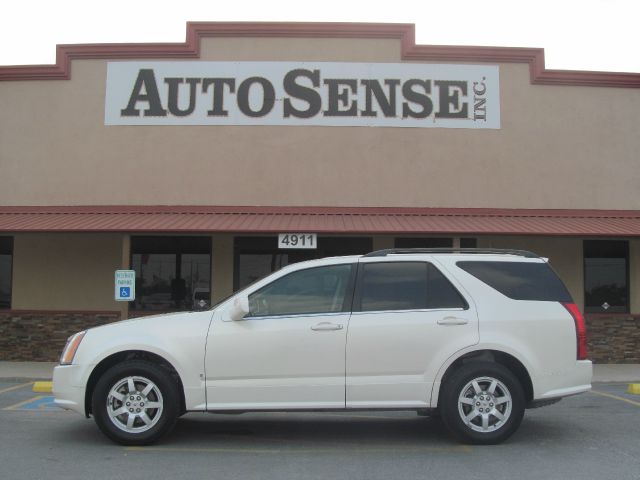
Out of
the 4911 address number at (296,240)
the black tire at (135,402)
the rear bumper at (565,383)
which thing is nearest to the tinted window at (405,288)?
the rear bumper at (565,383)

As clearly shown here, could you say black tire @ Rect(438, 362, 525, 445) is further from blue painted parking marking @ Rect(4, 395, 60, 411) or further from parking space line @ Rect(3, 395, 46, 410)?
parking space line @ Rect(3, 395, 46, 410)

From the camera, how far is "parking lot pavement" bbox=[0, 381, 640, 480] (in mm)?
5422

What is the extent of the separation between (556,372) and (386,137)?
9.37 meters

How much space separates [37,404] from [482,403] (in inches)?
240

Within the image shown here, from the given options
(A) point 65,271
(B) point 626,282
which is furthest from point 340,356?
(B) point 626,282

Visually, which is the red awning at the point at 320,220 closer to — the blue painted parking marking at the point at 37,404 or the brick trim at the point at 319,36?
the brick trim at the point at 319,36

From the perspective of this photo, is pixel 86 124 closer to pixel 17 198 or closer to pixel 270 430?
pixel 17 198

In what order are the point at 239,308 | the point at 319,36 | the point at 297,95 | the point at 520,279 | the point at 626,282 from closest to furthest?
the point at 239,308, the point at 520,279, the point at 626,282, the point at 297,95, the point at 319,36

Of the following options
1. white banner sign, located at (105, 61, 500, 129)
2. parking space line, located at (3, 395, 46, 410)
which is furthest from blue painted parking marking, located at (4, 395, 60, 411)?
white banner sign, located at (105, 61, 500, 129)

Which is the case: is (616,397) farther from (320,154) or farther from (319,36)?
(319,36)

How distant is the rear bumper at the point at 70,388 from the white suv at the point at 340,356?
0.4 inches

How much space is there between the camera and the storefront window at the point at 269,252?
48.2ft

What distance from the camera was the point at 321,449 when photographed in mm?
6230

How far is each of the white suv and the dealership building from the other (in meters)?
8.11
